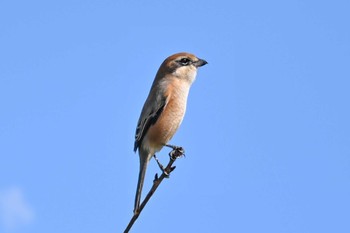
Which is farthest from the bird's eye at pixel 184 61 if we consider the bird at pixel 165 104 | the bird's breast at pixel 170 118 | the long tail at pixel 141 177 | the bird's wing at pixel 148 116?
the long tail at pixel 141 177

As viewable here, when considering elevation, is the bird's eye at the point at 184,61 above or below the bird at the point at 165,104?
above

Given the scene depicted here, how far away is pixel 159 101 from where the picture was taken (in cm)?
684

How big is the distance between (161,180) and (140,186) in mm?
2077

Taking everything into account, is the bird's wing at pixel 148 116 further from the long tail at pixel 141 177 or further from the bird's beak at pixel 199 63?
the bird's beak at pixel 199 63

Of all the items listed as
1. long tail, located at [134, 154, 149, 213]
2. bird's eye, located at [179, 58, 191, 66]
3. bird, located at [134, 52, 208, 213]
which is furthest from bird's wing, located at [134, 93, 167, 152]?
bird's eye, located at [179, 58, 191, 66]

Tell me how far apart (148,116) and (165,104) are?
28cm

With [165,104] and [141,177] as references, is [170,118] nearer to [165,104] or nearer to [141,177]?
[165,104]

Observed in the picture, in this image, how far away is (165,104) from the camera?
22.4 ft

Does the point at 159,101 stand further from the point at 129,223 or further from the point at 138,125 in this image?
the point at 129,223

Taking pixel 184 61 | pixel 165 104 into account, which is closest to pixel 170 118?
pixel 165 104

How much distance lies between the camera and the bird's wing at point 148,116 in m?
6.45

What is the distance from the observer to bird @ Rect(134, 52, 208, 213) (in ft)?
21.1

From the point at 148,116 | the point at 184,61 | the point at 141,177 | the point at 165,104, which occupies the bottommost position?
the point at 141,177

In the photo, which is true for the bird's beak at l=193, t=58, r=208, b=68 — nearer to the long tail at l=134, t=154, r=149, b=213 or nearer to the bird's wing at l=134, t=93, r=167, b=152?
the bird's wing at l=134, t=93, r=167, b=152
